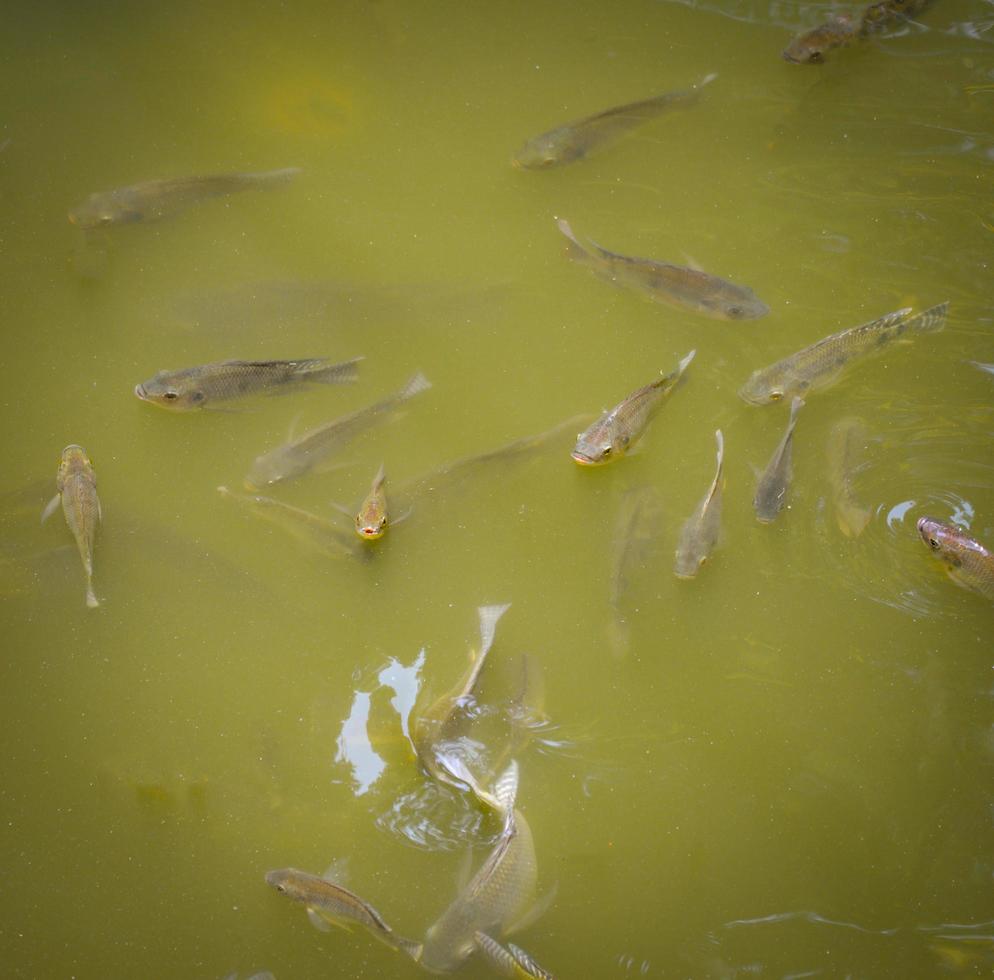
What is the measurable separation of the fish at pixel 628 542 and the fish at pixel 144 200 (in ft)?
6.80

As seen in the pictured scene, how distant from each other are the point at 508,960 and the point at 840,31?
3.85 meters

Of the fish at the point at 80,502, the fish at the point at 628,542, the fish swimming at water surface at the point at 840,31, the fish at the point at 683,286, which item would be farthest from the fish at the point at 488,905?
the fish swimming at water surface at the point at 840,31

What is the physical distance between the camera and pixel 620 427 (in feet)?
10.9

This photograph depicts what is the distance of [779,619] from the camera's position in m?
3.25

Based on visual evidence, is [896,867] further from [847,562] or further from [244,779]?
[244,779]

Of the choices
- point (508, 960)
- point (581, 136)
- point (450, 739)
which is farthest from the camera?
point (581, 136)

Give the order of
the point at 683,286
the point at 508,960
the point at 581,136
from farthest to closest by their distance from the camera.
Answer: the point at 581,136, the point at 683,286, the point at 508,960

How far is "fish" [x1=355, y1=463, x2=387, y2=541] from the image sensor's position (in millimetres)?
3168

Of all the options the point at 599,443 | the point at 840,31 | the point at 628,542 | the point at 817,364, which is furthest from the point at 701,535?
Answer: the point at 840,31

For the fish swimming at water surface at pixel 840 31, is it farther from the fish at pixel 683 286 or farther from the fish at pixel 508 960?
the fish at pixel 508 960

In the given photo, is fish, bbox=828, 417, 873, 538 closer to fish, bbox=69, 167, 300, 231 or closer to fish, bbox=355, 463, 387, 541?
fish, bbox=355, 463, 387, 541

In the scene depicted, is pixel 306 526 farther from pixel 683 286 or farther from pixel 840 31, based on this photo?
pixel 840 31

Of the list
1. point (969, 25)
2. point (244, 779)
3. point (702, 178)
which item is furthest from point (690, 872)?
point (969, 25)

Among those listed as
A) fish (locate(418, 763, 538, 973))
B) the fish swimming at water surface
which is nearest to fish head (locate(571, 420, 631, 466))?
fish (locate(418, 763, 538, 973))
